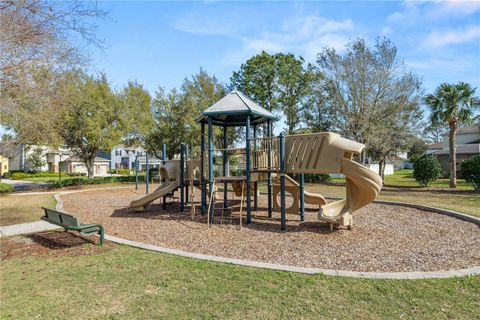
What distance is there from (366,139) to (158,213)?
1814 centimetres

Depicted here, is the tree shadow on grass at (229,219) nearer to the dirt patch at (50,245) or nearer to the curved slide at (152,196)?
the curved slide at (152,196)

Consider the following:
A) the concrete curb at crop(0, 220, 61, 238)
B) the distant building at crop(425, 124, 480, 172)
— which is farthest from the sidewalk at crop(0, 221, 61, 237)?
the distant building at crop(425, 124, 480, 172)

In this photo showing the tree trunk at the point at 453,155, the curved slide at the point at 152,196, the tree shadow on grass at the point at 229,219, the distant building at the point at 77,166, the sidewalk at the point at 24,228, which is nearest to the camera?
the sidewalk at the point at 24,228

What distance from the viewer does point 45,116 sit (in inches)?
314

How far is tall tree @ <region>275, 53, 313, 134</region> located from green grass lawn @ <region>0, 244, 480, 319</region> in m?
26.8

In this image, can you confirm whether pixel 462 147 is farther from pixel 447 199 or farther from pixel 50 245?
pixel 50 245

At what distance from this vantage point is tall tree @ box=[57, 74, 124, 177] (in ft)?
74.6

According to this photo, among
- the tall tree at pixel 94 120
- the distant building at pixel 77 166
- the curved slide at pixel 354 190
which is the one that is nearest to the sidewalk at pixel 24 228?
the curved slide at pixel 354 190

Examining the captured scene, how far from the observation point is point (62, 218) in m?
7.13

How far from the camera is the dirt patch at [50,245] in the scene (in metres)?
6.12

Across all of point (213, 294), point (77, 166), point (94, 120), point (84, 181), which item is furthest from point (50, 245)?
point (77, 166)

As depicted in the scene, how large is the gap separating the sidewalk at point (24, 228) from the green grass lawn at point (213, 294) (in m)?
3.08

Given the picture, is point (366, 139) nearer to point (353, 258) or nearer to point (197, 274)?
point (353, 258)

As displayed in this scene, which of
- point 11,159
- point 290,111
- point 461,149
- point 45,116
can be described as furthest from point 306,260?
point 11,159
